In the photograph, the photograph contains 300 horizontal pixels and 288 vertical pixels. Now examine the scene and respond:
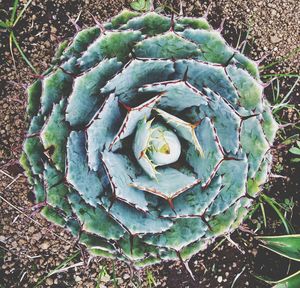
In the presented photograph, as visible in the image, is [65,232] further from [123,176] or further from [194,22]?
[194,22]

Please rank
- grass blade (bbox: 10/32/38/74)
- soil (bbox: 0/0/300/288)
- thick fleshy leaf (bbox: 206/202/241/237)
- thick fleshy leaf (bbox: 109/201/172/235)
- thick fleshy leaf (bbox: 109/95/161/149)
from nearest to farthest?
thick fleshy leaf (bbox: 109/95/161/149) → thick fleshy leaf (bbox: 109/201/172/235) → thick fleshy leaf (bbox: 206/202/241/237) → grass blade (bbox: 10/32/38/74) → soil (bbox: 0/0/300/288)

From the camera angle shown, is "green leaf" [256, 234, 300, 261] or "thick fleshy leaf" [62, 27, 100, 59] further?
"green leaf" [256, 234, 300, 261]

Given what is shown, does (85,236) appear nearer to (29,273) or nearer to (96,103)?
→ (96,103)

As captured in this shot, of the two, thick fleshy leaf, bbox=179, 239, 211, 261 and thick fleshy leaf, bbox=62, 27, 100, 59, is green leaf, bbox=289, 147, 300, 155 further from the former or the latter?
thick fleshy leaf, bbox=62, 27, 100, 59

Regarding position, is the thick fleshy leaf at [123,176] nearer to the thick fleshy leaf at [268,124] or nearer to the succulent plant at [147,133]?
the succulent plant at [147,133]

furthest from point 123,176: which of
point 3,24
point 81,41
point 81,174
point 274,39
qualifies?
point 274,39

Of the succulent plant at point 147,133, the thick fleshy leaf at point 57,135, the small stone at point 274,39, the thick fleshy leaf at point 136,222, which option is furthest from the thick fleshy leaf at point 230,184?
the small stone at point 274,39

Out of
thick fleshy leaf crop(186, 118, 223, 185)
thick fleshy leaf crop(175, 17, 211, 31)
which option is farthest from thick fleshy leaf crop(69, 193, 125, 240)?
thick fleshy leaf crop(175, 17, 211, 31)
